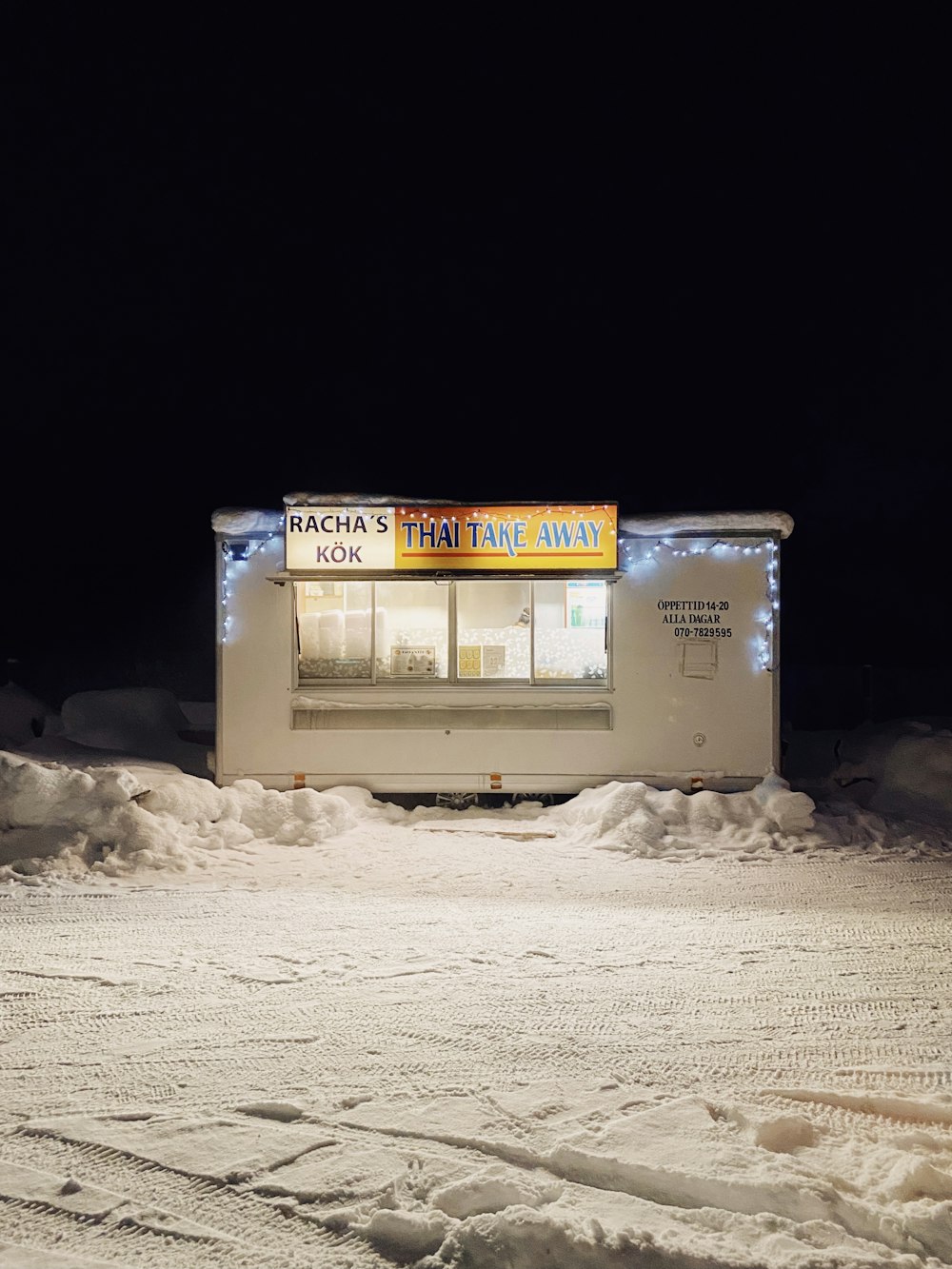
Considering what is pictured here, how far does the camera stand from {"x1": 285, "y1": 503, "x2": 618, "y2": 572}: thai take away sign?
958 cm

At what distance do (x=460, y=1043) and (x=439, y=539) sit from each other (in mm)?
6373

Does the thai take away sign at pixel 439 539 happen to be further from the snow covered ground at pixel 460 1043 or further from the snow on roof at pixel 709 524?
Result: the snow covered ground at pixel 460 1043

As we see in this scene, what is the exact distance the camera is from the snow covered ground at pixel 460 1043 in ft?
8.90

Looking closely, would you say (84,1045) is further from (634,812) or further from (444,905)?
(634,812)

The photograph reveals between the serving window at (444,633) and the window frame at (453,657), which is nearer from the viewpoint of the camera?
the window frame at (453,657)

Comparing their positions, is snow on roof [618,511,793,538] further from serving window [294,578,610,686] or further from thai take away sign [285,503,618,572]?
serving window [294,578,610,686]

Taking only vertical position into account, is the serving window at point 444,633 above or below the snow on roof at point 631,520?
below

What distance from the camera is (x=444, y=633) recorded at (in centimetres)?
1005

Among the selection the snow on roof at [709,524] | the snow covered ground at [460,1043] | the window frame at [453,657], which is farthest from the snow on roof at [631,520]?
the snow covered ground at [460,1043]

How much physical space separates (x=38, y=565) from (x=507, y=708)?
44.0 metres

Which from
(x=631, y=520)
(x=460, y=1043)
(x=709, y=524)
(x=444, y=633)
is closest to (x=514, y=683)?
(x=444, y=633)

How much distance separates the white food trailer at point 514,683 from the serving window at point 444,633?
21cm

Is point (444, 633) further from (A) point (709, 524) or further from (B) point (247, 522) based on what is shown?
(A) point (709, 524)

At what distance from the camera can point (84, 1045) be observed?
3.97 metres
